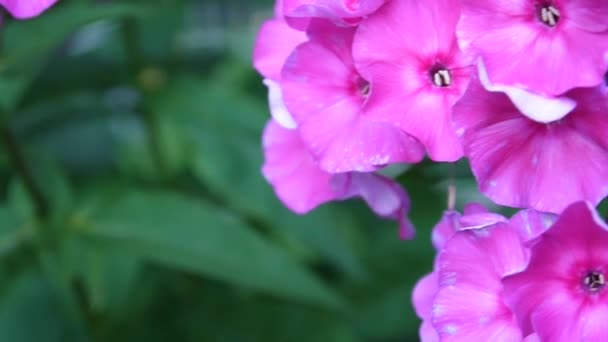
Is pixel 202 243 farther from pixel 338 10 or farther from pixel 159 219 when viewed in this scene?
pixel 338 10

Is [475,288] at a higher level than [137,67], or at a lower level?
higher

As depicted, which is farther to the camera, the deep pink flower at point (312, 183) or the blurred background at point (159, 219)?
the blurred background at point (159, 219)

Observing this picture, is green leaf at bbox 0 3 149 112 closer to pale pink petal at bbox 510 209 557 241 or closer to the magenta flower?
the magenta flower

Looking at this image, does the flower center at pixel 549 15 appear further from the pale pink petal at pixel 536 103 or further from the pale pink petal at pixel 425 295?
the pale pink petal at pixel 425 295

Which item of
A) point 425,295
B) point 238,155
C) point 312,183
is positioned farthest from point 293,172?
point 238,155

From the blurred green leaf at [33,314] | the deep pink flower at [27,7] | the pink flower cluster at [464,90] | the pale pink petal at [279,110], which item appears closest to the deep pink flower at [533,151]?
the pink flower cluster at [464,90]

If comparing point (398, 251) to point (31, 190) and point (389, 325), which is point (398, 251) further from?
point (31, 190)

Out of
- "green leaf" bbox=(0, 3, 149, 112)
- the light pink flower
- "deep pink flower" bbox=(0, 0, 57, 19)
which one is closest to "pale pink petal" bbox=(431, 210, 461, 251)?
the light pink flower
